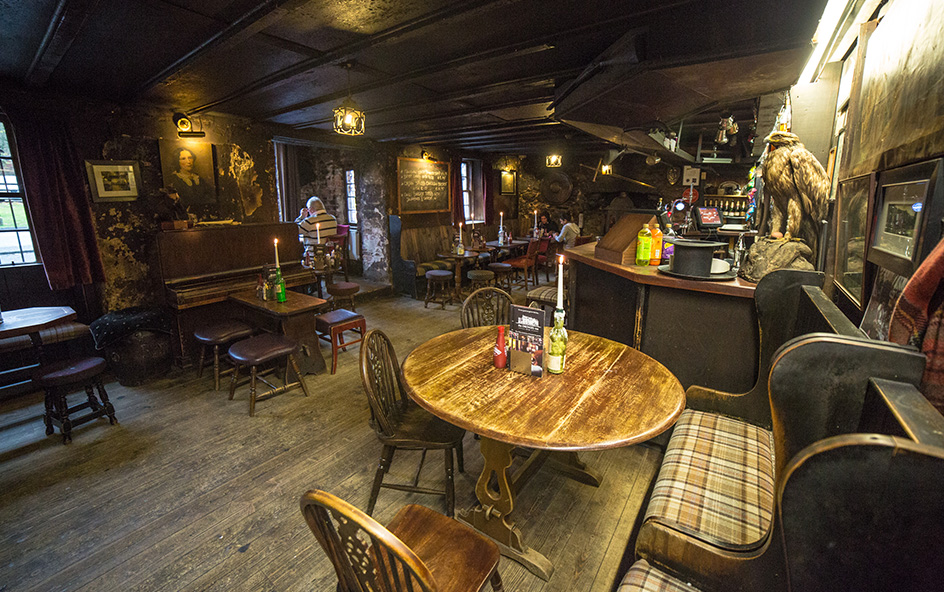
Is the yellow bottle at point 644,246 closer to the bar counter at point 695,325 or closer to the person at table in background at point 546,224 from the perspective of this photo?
the bar counter at point 695,325

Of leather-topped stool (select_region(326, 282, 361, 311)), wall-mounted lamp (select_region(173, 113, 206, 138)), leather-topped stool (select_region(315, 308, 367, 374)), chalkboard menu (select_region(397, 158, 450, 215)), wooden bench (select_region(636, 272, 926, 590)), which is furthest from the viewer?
chalkboard menu (select_region(397, 158, 450, 215))

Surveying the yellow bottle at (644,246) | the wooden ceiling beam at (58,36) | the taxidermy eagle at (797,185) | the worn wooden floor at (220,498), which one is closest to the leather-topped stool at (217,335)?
the worn wooden floor at (220,498)

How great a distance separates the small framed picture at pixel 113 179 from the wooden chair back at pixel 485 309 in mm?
3998

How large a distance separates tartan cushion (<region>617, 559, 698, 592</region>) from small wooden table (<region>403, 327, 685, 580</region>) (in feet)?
1.35

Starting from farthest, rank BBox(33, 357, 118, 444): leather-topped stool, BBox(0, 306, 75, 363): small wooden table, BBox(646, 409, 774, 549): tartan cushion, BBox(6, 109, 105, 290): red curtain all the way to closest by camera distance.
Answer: BBox(6, 109, 105, 290): red curtain, BBox(33, 357, 118, 444): leather-topped stool, BBox(0, 306, 75, 363): small wooden table, BBox(646, 409, 774, 549): tartan cushion

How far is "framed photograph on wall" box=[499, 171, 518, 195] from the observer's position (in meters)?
10.3

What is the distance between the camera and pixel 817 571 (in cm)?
86

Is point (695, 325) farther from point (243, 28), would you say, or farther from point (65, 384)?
point (65, 384)

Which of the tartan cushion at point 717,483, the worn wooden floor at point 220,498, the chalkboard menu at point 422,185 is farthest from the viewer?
the chalkboard menu at point 422,185

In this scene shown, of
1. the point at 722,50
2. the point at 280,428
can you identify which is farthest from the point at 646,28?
the point at 280,428

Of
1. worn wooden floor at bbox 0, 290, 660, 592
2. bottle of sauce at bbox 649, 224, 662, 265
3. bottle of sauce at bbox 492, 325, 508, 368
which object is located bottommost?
worn wooden floor at bbox 0, 290, 660, 592

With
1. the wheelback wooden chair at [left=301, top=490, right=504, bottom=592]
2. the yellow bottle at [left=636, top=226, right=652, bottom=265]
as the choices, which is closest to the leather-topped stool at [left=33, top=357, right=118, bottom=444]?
the wheelback wooden chair at [left=301, top=490, right=504, bottom=592]

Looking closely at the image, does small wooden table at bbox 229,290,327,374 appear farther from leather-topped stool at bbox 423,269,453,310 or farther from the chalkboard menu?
the chalkboard menu

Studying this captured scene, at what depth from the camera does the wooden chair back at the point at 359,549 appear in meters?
0.92
